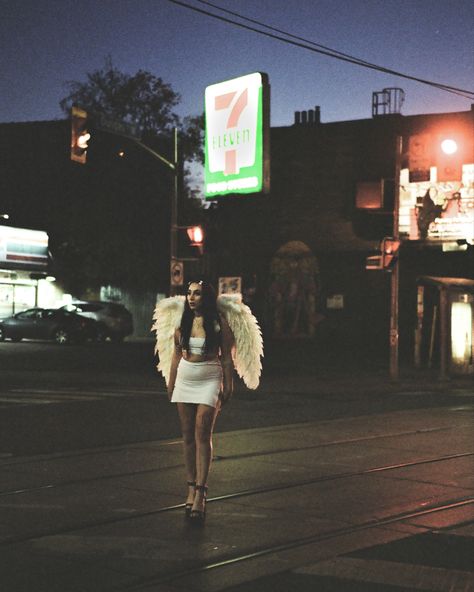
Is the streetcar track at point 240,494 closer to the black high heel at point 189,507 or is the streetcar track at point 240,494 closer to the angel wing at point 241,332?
the black high heel at point 189,507

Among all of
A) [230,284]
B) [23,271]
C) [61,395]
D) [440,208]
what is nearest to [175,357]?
[61,395]

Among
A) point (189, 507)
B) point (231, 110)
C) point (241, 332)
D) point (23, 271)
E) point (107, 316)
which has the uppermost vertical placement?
point (231, 110)

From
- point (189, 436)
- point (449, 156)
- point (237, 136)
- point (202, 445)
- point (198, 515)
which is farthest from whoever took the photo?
point (237, 136)

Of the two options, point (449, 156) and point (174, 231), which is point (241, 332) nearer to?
point (174, 231)

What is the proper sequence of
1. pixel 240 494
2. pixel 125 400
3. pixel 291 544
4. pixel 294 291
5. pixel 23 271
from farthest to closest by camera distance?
pixel 23 271 < pixel 294 291 < pixel 125 400 < pixel 240 494 < pixel 291 544

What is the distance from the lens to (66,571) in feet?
20.4

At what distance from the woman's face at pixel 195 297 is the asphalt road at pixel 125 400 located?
15.6 feet

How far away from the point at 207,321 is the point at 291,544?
1.80 m

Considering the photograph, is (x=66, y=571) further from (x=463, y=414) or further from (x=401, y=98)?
(x=401, y=98)

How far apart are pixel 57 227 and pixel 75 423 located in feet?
116

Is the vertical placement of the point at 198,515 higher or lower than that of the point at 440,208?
lower

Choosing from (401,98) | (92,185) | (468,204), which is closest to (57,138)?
(92,185)

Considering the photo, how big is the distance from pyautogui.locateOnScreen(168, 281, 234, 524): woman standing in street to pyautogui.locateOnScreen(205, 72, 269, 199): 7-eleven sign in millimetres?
20034

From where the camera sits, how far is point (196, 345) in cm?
770
